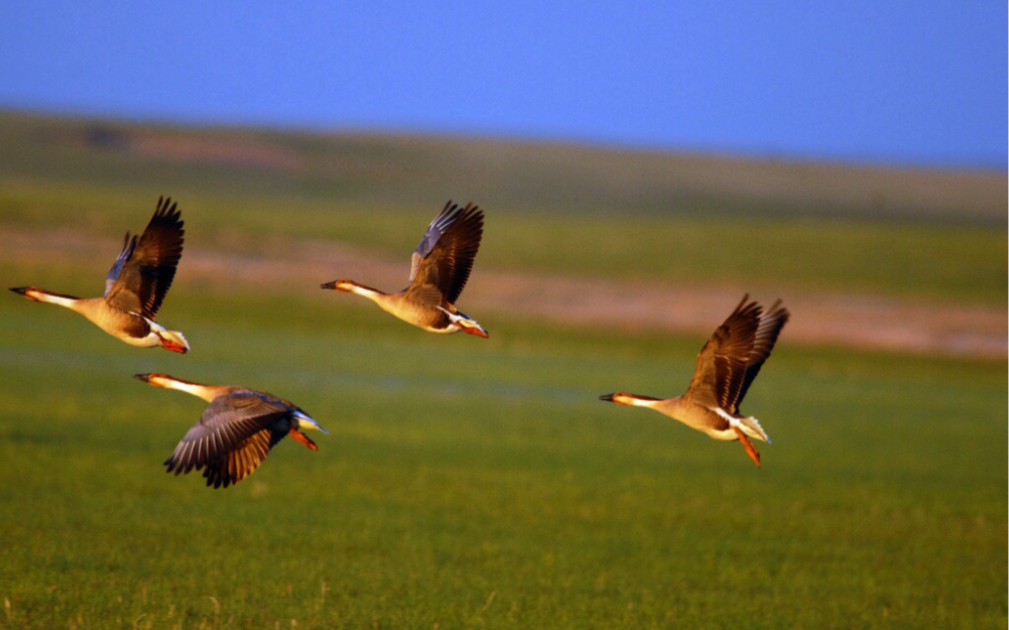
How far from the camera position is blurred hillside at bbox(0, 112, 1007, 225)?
7894 centimetres

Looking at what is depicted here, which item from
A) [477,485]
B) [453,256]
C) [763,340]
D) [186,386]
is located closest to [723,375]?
[763,340]

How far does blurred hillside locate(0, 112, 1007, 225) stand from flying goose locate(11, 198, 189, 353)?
64917 mm

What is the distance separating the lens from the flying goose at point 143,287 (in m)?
7.99

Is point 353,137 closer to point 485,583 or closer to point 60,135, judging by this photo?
point 60,135

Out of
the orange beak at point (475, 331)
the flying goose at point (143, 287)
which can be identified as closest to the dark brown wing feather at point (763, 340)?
the orange beak at point (475, 331)

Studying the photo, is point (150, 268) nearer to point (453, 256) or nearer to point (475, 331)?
point (453, 256)

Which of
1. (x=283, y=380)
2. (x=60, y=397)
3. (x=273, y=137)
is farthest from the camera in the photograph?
(x=273, y=137)

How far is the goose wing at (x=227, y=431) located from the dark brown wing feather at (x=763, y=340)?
2686 mm

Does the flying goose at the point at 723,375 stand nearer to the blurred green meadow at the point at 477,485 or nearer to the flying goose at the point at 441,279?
the flying goose at the point at 441,279

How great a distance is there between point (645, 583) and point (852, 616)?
75.8 inches

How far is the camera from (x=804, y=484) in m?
20.4

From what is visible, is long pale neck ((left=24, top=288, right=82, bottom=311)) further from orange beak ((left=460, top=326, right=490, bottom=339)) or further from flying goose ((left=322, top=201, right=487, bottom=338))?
orange beak ((left=460, top=326, right=490, bottom=339))

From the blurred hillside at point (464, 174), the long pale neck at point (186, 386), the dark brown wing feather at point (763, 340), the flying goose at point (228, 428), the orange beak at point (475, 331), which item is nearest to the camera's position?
the long pale neck at point (186, 386)

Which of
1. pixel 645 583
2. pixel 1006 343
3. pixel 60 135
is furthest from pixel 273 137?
pixel 645 583
